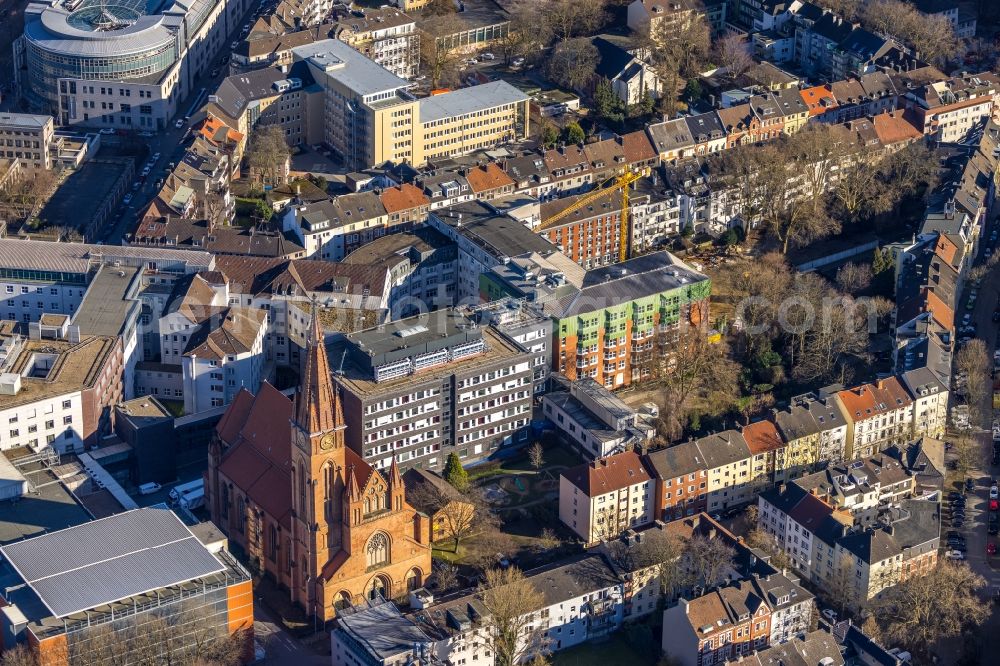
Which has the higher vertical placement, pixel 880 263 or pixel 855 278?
pixel 880 263

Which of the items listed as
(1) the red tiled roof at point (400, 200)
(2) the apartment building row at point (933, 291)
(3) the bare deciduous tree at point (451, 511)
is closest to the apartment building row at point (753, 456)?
(2) the apartment building row at point (933, 291)

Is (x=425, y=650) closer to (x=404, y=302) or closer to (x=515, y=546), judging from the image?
(x=515, y=546)

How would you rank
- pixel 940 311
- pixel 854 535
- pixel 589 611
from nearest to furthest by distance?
pixel 589 611
pixel 854 535
pixel 940 311

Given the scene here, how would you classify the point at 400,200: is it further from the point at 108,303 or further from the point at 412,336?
the point at 412,336

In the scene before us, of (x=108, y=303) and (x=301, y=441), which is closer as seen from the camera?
(x=301, y=441)

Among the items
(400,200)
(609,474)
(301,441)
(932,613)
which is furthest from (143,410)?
(932,613)

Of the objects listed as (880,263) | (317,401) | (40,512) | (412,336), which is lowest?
(40,512)

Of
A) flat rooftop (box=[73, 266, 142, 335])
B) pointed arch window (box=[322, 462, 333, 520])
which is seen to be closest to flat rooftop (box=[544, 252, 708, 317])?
pointed arch window (box=[322, 462, 333, 520])

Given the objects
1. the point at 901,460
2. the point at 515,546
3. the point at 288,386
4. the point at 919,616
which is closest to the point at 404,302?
the point at 288,386
